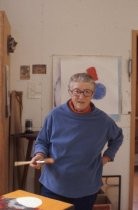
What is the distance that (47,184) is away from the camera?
1845mm

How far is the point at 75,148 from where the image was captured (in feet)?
5.90

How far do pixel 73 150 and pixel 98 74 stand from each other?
1.46 m

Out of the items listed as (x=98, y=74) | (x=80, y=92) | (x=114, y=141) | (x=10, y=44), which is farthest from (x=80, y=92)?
(x=98, y=74)

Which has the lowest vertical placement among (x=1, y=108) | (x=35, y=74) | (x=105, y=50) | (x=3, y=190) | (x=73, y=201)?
(x=3, y=190)

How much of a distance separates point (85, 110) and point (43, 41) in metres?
1.40

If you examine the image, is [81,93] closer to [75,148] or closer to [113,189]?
[75,148]

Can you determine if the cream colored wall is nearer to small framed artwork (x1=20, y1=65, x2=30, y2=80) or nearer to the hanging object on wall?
small framed artwork (x1=20, y1=65, x2=30, y2=80)

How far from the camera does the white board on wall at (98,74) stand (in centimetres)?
309

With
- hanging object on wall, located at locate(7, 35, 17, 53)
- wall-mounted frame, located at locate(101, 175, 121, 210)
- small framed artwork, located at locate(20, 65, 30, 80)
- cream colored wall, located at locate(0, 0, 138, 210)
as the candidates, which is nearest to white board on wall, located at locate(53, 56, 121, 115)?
cream colored wall, located at locate(0, 0, 138, 210)

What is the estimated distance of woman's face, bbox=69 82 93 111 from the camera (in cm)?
180

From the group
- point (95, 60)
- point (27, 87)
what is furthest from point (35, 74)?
point (95, 60)

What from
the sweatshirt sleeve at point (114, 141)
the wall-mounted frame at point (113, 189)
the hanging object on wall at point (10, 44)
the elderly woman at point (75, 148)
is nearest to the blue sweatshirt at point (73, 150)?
the elderly woman at point (75, 148)

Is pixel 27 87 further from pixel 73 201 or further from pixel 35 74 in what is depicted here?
pixel 73 201

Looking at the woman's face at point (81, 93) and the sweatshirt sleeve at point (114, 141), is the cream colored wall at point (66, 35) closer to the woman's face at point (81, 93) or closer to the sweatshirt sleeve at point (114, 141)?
the sweatshirt sleeve at point (114, 141)
